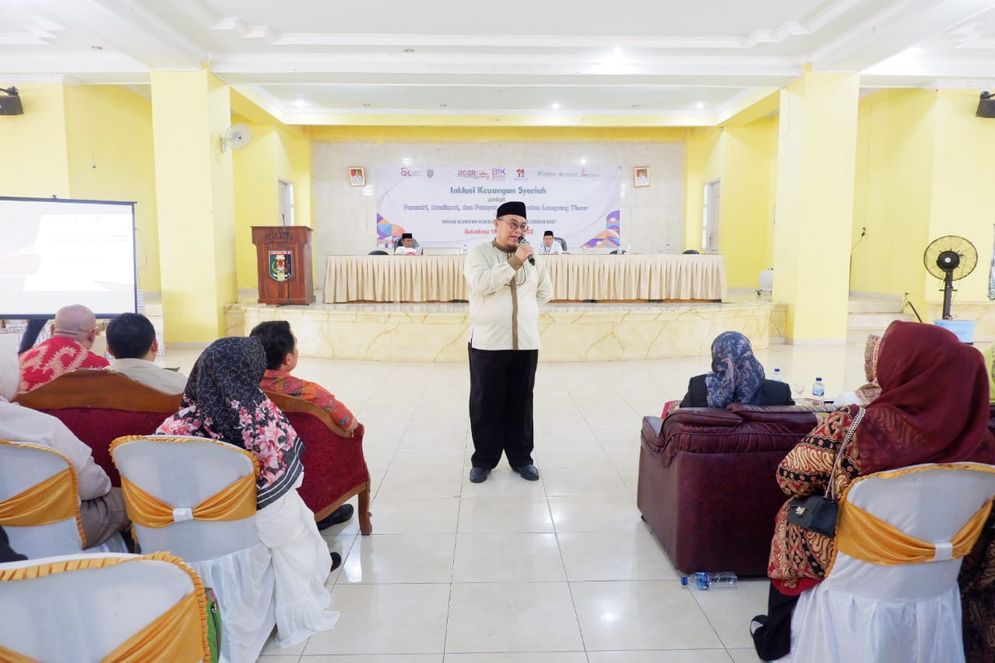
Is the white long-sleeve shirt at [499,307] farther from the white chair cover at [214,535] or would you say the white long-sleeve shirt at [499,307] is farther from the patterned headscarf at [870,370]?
the white chair cover at [214,535]

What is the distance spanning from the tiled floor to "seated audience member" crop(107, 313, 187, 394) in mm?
942

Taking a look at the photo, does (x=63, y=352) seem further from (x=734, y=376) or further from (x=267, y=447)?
(x=734, y=376)

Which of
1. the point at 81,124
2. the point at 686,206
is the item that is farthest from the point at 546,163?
the point at 81,124

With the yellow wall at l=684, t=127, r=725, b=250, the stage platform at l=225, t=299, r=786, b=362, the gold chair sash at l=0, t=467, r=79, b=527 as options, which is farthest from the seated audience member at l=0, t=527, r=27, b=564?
the yellow wall at l=684, t=127, r=725, b=250

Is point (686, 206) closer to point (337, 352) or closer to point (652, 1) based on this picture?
point (652, 1)

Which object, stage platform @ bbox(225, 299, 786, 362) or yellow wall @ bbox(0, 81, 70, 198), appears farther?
yellow wall @ bbox(0, 81, 70, 198)

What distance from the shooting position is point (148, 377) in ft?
7.88

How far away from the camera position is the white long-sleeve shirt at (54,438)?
1815 millimetres

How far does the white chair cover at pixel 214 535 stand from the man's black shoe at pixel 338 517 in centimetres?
85

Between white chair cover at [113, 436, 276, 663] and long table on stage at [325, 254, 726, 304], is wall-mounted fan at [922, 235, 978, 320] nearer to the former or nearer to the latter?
long table on stage at [325, 254, 726, 304]

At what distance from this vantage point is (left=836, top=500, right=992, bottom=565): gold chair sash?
1.57 metres

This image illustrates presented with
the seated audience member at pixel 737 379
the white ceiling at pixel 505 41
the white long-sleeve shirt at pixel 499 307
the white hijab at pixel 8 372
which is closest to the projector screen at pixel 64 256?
the white ceiling at pixel 505 41

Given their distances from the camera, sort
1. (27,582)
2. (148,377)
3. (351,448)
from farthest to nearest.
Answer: (351,448)
(148,377)
(27,582)

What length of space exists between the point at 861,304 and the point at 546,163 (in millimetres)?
5853
